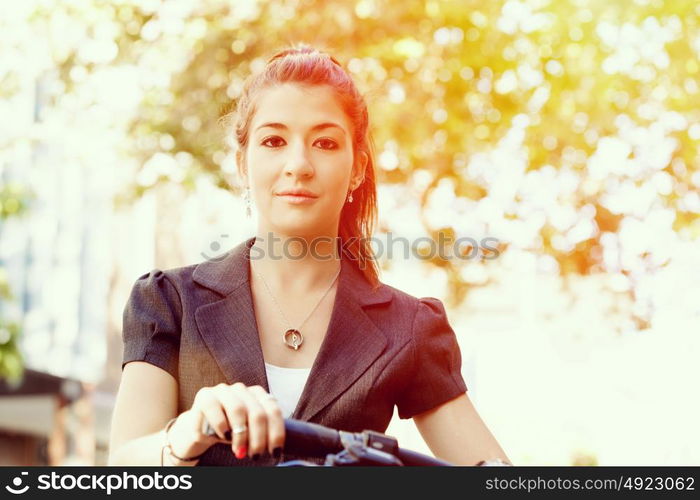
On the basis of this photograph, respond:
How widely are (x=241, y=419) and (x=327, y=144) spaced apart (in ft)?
2.78

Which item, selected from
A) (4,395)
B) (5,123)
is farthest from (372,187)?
(4,395)

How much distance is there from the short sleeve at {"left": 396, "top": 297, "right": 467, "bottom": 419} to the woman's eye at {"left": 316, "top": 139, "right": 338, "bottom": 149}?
0.40m

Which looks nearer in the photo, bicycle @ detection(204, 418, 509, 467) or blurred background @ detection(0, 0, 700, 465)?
bicycle @ detection(204, 418, 509, 467)

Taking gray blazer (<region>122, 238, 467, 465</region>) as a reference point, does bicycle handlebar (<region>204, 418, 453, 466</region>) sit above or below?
below

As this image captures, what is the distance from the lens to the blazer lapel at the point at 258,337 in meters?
1.83

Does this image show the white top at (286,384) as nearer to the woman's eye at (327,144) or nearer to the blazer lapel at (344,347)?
the blazer lapel at (344,347)

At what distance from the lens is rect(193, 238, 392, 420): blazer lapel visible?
6.00 ft

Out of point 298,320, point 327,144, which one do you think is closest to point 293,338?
point 298,320

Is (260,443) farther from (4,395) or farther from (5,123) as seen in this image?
(4,395)
